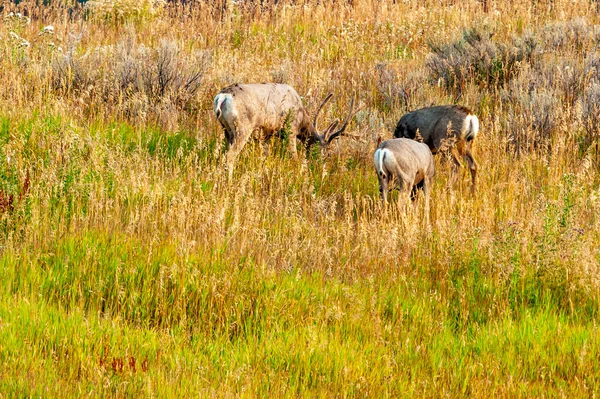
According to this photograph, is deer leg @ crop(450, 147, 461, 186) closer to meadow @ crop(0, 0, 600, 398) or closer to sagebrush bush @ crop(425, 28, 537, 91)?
meadow @ crop(0, 0, 600, 398)

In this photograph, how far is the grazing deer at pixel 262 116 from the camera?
30.5 feet

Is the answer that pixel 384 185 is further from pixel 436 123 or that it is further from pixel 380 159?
pixel 436 123

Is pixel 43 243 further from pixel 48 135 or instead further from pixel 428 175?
pixel 428 175

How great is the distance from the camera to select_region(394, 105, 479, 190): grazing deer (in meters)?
9.74

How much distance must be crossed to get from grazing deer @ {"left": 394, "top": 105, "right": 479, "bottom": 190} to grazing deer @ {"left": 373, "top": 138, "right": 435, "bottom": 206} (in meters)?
1.29

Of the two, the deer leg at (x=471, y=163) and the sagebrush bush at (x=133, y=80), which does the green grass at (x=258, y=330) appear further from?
the sagebrush bush at (x=133, y=80)

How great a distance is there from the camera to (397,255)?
657cm

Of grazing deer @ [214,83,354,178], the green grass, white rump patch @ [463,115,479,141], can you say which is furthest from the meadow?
white rump patch @ [463,115,479,141]

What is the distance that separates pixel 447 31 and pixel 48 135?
9.85 m

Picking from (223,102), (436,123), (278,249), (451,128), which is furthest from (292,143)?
(278,249)

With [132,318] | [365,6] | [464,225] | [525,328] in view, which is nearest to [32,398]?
[132,318]

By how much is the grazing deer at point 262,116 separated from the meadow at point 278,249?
0.24 metres

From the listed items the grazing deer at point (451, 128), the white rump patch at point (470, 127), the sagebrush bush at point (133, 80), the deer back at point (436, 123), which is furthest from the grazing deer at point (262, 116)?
the white rump patch at point (470, 127)

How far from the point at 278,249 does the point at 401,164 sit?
7.46 feet
